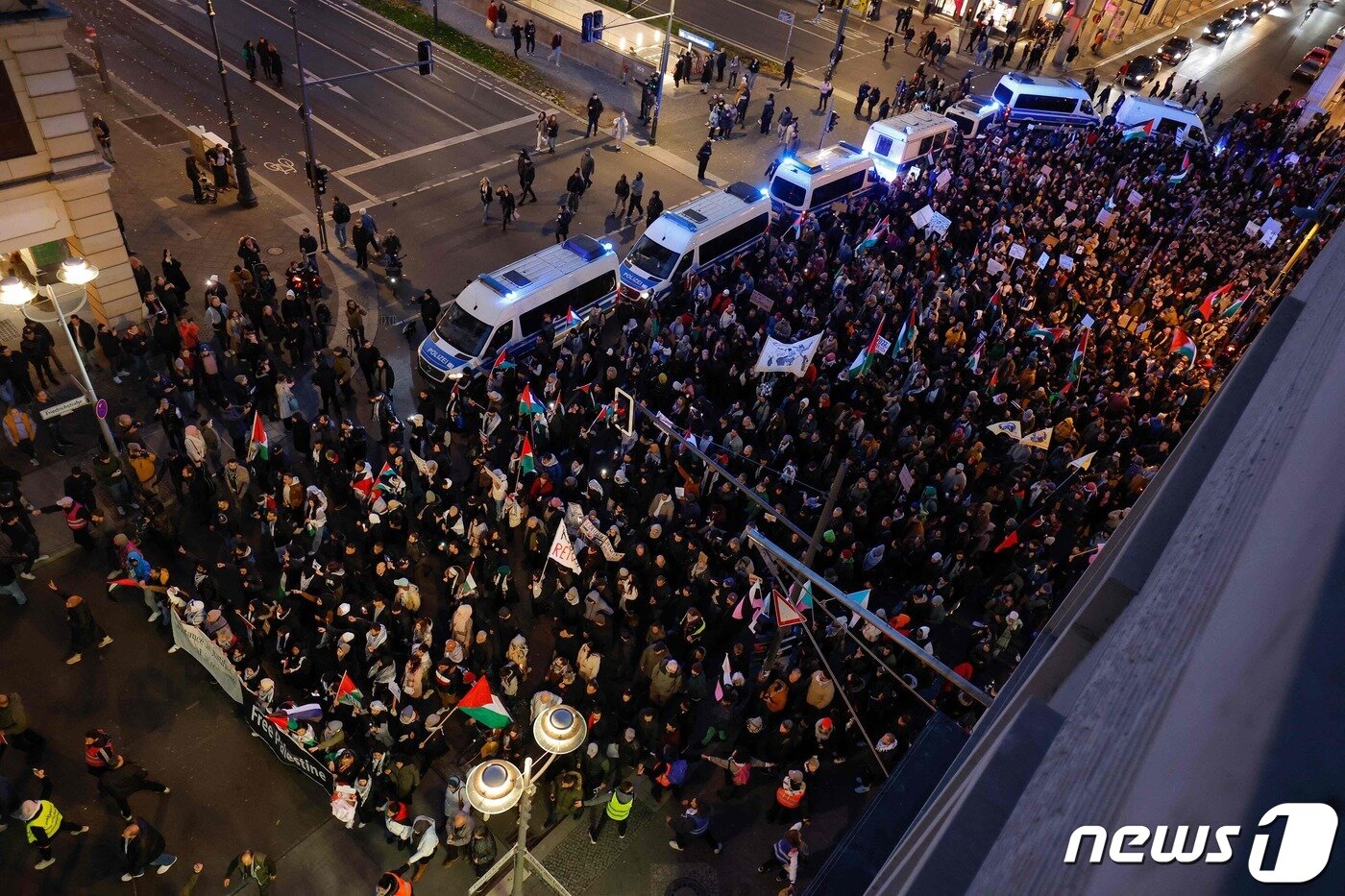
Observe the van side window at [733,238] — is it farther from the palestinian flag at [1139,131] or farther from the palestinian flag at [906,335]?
the palestinian flag at [1139,131]

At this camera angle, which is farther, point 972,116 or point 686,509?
point 972,116

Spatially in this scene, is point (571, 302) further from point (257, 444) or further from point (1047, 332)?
point (1047, 332)

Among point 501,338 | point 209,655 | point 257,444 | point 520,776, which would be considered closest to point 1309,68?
point 501,338

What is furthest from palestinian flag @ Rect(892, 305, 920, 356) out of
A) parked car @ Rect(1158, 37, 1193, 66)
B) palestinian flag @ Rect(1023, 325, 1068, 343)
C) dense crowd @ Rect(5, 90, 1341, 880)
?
parked car @ Rect(1158, 37, 1193, 66)

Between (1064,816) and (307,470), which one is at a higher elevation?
(1064,816)

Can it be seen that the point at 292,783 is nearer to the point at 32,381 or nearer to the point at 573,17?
the point at 32,381

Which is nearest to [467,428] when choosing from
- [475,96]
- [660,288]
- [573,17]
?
[660,288]

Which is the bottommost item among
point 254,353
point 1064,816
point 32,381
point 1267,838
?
point 32,381
